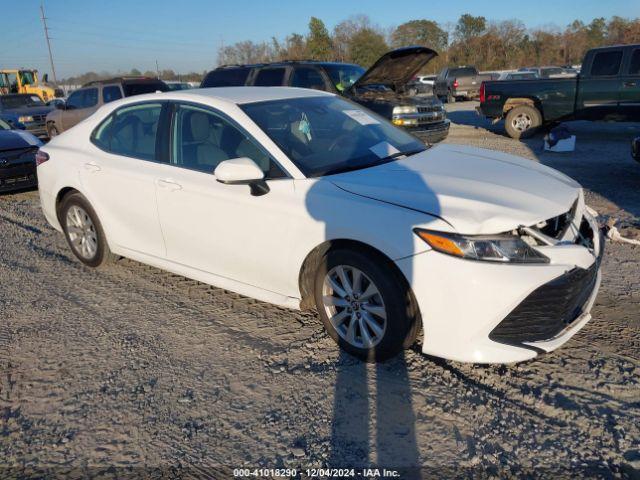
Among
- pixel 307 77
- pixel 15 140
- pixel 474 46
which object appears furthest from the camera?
pixel 474 46

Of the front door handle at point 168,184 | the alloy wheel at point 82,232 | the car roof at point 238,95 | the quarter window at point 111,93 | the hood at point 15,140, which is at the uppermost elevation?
the quarter window at point 111,93

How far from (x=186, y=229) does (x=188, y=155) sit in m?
0.57

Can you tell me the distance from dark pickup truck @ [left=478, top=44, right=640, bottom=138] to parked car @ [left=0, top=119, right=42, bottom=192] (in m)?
10.5

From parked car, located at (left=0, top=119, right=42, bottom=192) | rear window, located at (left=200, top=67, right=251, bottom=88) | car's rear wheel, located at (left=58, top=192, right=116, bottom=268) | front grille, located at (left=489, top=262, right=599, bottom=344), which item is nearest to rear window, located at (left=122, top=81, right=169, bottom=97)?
rear window, located at (left=200, top=67, right=251, bottom=88)

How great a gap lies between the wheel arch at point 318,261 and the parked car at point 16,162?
281 inches

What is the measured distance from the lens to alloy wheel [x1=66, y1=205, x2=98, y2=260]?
5.05 metres

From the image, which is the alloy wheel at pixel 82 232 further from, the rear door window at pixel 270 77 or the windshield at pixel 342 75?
the windshield at pixel 342 75

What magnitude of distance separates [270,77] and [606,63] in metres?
7.57

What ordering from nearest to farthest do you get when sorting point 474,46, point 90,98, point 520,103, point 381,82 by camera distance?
point 381,82 → point 520,103 → point 90,98 → point 474,46

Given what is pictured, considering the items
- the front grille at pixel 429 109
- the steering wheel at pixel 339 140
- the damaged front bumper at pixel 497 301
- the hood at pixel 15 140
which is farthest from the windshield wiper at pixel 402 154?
the hood at pixel 15 140

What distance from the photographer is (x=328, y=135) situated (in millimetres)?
4047

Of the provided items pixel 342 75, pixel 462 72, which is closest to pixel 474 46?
pixel 462 72

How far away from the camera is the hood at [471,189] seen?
2.91 meters

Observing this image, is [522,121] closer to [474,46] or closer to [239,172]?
[239,172]
